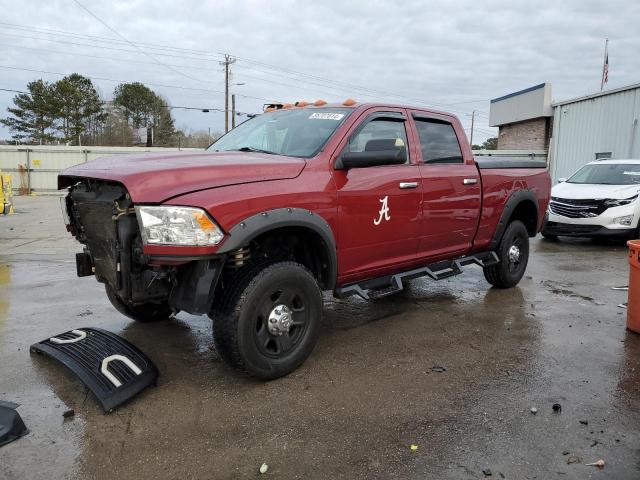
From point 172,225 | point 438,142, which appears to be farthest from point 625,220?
point 172,225

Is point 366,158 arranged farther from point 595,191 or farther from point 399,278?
point 595,191

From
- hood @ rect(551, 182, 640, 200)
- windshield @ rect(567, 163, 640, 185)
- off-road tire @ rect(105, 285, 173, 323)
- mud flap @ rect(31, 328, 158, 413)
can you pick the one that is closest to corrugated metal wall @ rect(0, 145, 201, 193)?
windshield @ rect(567, 163, 640, 185)

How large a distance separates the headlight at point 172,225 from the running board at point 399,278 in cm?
146

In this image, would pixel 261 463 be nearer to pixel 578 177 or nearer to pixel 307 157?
pixel 307 157

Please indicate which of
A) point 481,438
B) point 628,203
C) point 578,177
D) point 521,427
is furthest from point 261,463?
point 578,177

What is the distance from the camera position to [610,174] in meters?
10.8

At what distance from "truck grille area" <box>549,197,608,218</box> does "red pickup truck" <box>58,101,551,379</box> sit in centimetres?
568

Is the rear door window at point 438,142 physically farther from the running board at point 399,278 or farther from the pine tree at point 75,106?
the pine tree at point 75,106

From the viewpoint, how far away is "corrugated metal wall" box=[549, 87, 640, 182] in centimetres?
1777

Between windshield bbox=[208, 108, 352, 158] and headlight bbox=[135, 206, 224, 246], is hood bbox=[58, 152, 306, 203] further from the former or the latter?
windshield bbox=[208, 108, 352, 158]

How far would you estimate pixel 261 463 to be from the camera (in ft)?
8.87

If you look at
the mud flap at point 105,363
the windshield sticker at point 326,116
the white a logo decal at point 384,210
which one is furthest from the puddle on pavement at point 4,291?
the white a logo decal at point 384,210

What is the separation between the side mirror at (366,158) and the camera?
3785mm

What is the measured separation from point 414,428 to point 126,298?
78.1 inches
